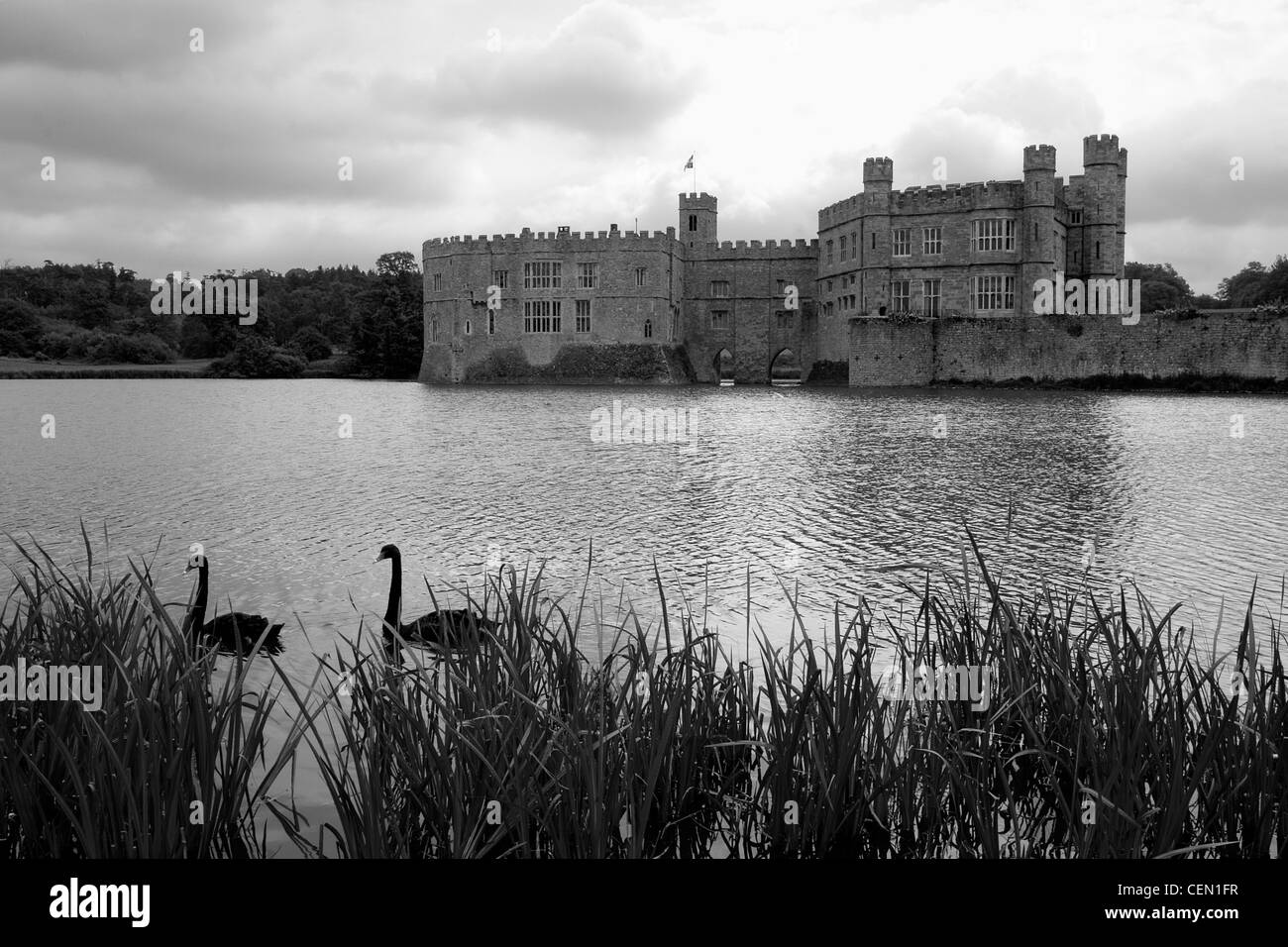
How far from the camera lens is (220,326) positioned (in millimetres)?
83750

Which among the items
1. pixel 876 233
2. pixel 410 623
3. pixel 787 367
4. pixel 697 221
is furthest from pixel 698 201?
pixel 410 623

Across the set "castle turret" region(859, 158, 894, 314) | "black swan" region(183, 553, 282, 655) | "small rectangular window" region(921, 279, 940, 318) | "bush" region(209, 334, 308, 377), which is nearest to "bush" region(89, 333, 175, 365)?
"bush" region(209, 334, 308, 377)

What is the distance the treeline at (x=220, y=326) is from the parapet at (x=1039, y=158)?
4137cm

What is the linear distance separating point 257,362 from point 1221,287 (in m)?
81.4

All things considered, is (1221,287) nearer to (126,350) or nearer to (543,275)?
(543,275)

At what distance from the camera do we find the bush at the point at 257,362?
77125 millimetres

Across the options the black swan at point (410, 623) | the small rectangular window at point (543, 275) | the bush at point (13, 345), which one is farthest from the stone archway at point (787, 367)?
the black swan at point (410, 623)

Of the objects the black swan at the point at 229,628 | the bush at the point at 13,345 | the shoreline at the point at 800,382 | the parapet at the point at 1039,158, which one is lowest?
the black swan at the point at 229,628

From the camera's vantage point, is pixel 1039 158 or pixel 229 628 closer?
pixel 229 628

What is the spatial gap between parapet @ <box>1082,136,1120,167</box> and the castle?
96mm

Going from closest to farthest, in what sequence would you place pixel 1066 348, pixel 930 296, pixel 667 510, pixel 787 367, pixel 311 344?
pixel 667 510, pixel 1066 348, pixel 930 296, pixel 311 344, pixel 787 367

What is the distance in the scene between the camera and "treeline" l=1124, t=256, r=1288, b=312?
7278 centimetres

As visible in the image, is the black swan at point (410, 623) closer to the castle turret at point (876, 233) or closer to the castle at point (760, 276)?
the castle at point (760, 276)
